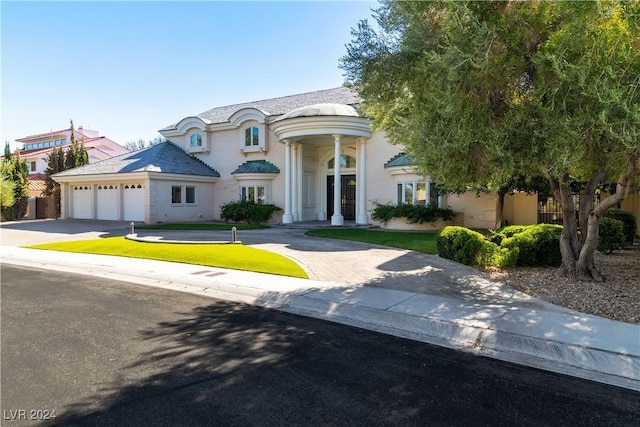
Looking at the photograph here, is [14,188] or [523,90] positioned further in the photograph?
[14,188]

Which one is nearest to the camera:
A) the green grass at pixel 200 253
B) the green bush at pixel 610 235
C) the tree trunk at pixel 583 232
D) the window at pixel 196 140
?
the tree trunk at pixel 583 232

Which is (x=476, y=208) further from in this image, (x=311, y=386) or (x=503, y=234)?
(x=311, y=386)

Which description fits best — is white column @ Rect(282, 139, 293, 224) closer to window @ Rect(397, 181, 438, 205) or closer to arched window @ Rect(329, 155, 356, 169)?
arched window @ Rect(329, 155, 356, 169)

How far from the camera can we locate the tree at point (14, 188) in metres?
29.3

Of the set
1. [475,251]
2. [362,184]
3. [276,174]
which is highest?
[276,174]

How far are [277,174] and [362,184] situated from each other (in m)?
6.24

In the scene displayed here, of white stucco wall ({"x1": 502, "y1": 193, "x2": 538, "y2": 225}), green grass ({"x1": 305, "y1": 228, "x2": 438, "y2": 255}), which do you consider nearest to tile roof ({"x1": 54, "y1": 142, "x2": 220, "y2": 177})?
green grass ({"x1": 305, "y1": 228, "x2": 438, "y2": 255})

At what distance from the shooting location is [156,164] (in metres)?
25.3

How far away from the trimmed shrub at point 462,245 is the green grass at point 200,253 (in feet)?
13.8

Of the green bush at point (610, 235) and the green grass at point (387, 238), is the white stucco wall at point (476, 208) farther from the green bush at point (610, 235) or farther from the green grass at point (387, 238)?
the green bush at point (610, 235)

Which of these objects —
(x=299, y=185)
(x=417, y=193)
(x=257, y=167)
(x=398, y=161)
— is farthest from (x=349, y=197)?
(x=257, y=167)

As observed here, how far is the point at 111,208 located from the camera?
1046 inches

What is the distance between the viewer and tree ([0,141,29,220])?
29344mm

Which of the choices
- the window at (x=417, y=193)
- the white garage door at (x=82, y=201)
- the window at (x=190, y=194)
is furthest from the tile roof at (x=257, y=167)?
the white garage door at (x=82, y=201)
